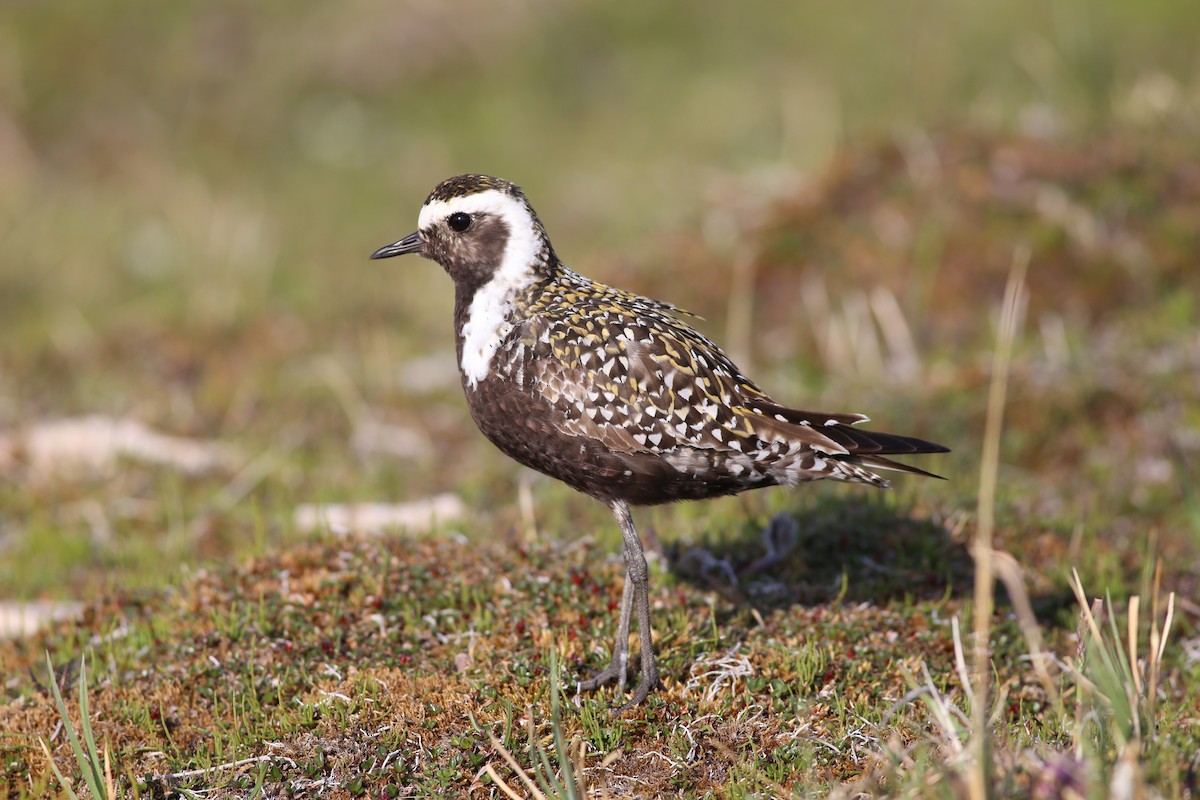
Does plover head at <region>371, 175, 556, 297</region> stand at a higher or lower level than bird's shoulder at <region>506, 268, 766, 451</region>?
higher

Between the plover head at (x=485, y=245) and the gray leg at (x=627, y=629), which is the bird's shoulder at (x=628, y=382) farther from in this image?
the gray leg at (x=627, y=629)

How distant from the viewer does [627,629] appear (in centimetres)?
565

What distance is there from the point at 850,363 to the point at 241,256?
25.4 ft

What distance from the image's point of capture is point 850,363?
10.7m

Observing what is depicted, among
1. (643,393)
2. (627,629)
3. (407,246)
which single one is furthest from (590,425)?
(407,246)

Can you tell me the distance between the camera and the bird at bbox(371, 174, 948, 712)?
17.9ft

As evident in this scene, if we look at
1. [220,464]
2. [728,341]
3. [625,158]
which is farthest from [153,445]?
[625,158]

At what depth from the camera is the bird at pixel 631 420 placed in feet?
17.9

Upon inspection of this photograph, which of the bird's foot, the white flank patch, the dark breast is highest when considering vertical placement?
the white flank patch

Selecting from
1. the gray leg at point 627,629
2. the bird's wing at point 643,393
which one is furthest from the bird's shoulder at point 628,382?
the gray leg at point 627,629

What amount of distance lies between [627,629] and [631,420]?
1.04 meters

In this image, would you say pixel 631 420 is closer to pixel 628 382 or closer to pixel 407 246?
pixel 628 382

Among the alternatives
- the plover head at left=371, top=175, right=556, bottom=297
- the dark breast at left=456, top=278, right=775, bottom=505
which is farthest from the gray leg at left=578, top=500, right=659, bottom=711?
the plover head at left=371, top=175, right=556, bottom=297

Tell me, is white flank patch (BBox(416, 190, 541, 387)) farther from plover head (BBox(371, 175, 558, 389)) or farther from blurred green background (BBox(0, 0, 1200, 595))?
blurred green background (BBox(0, 0, 1200, 595))
